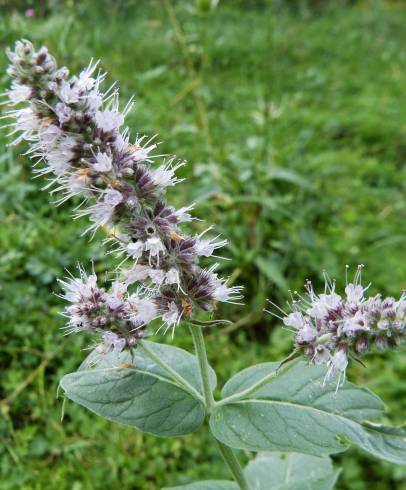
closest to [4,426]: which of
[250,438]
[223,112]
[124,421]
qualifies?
[124,421]

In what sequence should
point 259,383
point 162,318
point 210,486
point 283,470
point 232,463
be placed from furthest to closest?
1. point 283,470
2. point 210,486
3. point 232,463
4. point 259,383
5. point 162,318

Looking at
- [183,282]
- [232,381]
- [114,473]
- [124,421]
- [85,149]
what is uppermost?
[85,149]

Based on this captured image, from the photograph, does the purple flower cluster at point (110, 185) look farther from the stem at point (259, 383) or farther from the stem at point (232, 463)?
the stem at point (232, 463)

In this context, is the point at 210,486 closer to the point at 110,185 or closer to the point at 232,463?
the point at 232,463

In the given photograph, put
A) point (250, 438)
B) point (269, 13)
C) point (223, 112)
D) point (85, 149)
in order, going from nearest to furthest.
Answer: point (85, 149) < point (250, 438) < point (269, 13) < point (223, 112)

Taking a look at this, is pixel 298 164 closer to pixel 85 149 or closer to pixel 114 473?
pixel 114 473

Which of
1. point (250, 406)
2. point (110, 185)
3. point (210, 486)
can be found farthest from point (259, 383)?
point (110, 185)

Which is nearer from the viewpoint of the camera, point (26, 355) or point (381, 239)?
point (26, 355)

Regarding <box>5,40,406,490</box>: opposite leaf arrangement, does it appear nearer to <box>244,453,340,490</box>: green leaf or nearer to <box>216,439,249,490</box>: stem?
<box>216,439,249,490</box>: stem
